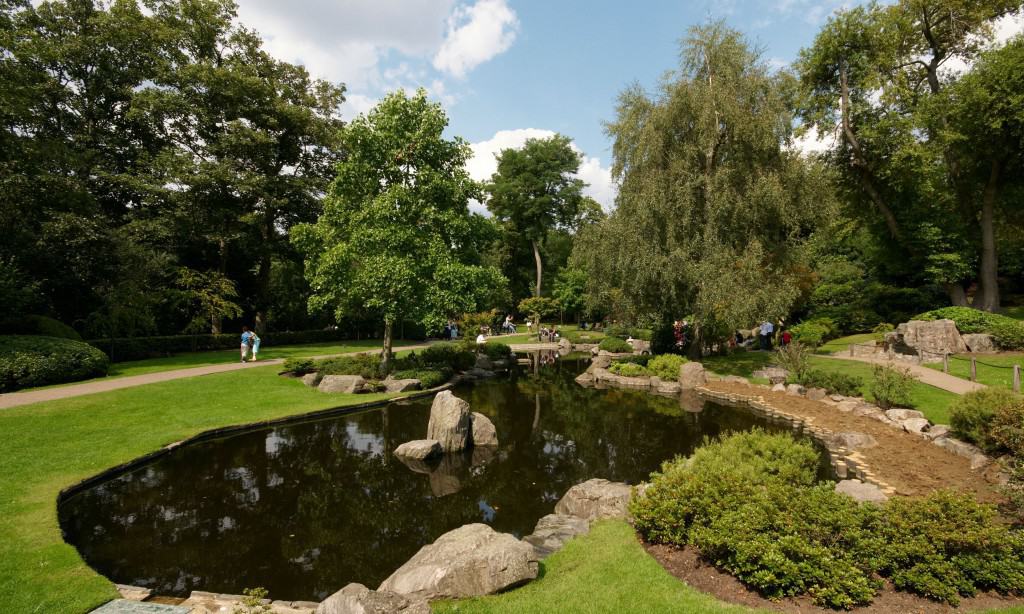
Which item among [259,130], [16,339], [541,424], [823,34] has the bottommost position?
[541,424]

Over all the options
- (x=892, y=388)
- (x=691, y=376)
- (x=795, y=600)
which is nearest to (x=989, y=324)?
(x=892, y=388)

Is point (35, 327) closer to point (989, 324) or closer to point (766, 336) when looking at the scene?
point (766, 336)

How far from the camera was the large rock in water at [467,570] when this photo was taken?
5613mm

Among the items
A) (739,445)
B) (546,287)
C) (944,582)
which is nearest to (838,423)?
(739,445)

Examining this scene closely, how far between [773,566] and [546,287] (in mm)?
57470

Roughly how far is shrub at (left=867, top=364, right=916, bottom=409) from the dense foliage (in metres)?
9.51

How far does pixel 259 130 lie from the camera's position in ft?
98.3

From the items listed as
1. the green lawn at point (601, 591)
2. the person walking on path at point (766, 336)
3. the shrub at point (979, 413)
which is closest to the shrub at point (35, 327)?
the green lawn at point (601, 591)

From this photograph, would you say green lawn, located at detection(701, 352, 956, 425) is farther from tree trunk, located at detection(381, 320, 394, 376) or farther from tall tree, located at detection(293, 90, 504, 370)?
tree trunk, located at detection(381, 320, 394, 376)

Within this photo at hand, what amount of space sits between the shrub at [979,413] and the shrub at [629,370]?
1198cm

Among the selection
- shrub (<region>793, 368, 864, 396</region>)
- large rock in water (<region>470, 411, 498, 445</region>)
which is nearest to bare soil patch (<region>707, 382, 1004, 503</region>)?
shrub (<region>793, 368, 864, 396</region>)

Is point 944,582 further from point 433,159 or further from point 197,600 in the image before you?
point 433,159

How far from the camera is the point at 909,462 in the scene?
10.5 meters

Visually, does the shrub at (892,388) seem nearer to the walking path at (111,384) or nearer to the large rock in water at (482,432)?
the large rock in water at (482,432)
